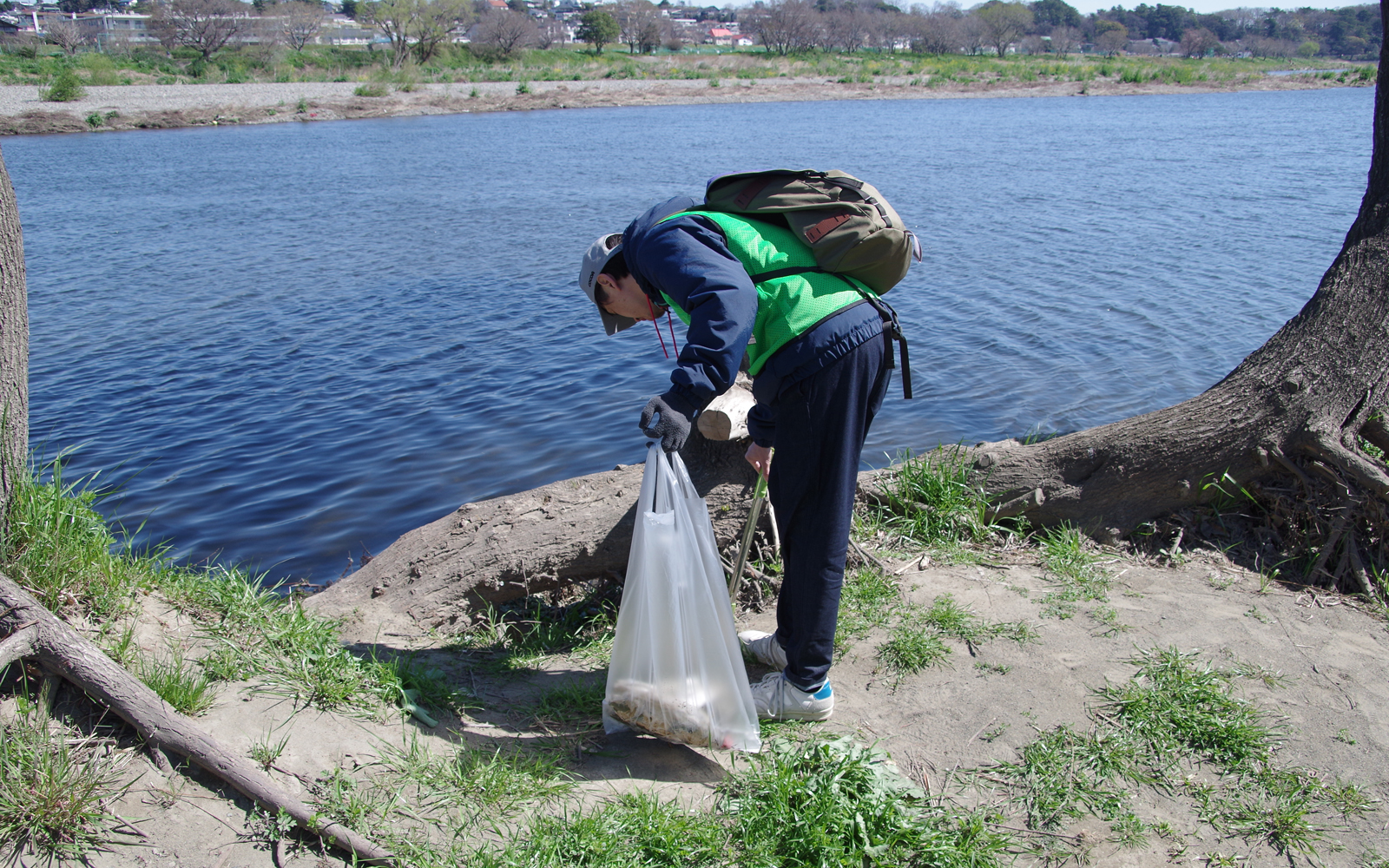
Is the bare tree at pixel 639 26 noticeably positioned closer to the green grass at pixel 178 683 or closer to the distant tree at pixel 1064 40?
the distant tree at pixel 1064 40

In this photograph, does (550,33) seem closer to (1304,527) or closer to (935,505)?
(935,505)

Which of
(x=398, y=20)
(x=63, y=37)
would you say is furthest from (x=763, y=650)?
(x=63, y=37)

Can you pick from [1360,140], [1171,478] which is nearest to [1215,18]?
[1360,140]

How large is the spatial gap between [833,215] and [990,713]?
1.64 meters

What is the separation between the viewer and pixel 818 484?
102 inches

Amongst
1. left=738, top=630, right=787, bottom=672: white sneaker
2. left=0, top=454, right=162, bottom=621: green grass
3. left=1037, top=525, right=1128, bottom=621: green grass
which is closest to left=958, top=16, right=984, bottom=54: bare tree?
left=1037, top=525, right=1128, bottom=621: green grass

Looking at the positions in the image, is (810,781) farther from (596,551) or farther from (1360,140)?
(1360,140)

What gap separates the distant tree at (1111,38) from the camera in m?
85.5

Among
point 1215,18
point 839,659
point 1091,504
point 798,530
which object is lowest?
point 839,659

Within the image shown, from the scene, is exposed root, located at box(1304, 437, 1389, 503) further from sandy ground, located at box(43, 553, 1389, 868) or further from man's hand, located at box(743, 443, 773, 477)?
man's hand, located at box(743, 443, 773, 477)

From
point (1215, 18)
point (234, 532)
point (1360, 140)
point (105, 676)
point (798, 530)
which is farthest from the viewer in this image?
point (1215, 18)

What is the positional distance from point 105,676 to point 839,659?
2251mm

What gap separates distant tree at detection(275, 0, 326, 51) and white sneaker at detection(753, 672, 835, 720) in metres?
65.5

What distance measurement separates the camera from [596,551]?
3.74 m
